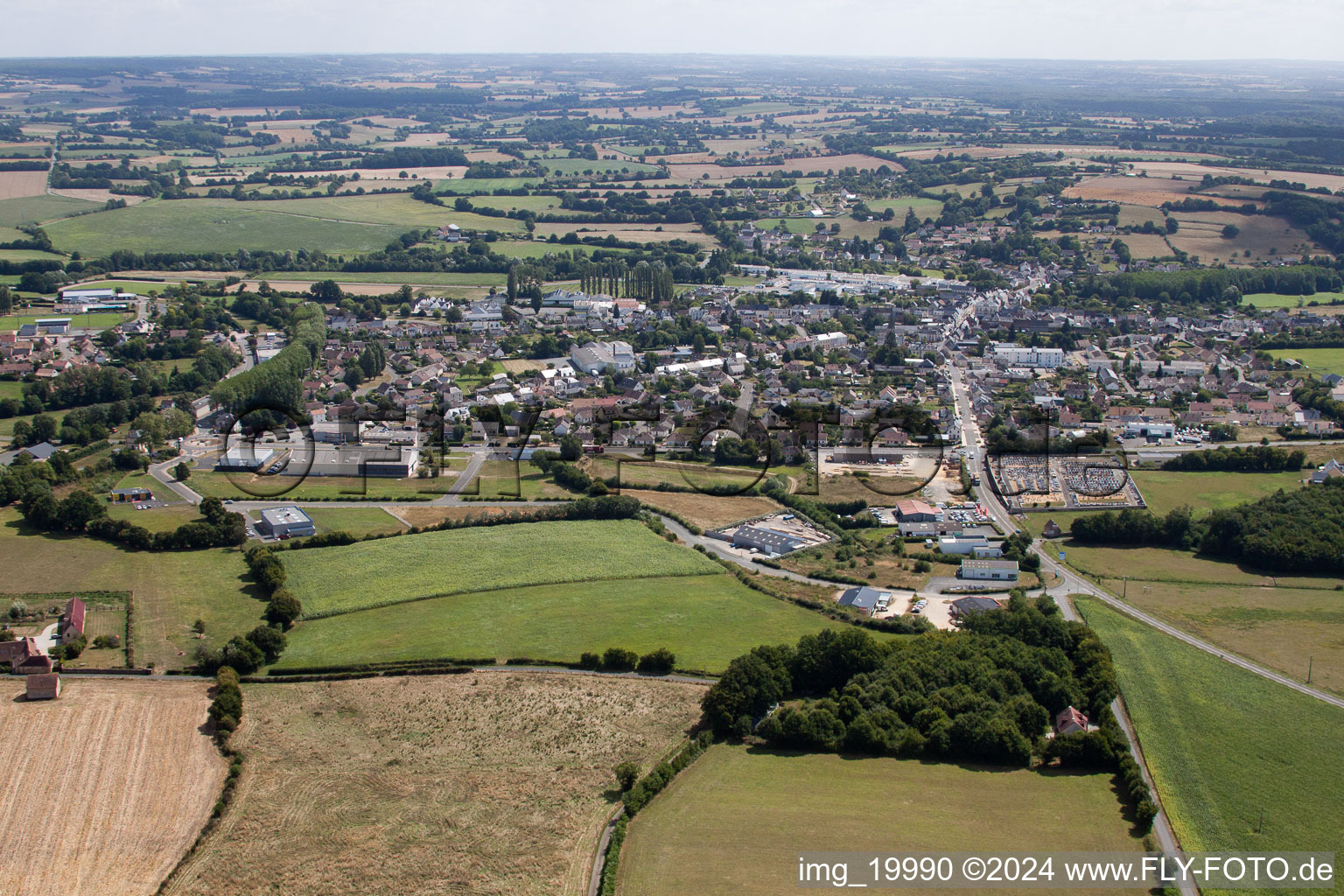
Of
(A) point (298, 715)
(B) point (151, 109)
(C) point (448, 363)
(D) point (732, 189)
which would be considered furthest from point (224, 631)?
(B) point (151, 109)

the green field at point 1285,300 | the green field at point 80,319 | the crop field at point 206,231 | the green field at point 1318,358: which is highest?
the crop field at point 206,231

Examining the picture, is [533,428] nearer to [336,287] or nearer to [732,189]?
[336,287]

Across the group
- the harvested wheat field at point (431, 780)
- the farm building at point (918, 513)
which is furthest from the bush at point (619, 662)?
the farm building at point (918, 513)

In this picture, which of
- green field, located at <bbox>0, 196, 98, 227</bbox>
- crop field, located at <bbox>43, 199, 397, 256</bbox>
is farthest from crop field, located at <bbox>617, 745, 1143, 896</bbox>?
green field, located at <bbox>0, 196, 98, 227</bbox>

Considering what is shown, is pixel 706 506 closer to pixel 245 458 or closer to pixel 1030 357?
pixel 245 458

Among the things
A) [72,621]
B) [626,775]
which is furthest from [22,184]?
[626,775]

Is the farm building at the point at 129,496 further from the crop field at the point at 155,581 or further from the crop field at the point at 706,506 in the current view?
the crop field at the point at 706,506

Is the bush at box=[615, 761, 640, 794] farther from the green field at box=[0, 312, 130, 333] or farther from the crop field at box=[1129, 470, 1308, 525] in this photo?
the green field at box=[0, 312, 130, 333]

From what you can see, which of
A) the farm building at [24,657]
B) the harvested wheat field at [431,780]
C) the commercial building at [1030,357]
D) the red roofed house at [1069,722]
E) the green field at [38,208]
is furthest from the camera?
the green field at [38,208]
